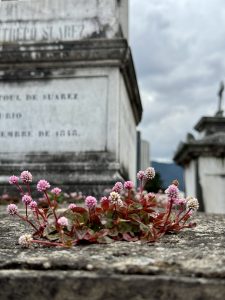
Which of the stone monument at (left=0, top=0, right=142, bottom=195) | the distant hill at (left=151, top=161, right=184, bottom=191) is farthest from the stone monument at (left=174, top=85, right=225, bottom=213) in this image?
the stone monument at (left=0, top=0, right=142, bottom=195)

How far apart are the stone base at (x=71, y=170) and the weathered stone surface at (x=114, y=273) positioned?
464cm

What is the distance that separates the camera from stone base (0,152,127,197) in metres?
6.50

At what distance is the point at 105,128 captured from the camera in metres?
6.89

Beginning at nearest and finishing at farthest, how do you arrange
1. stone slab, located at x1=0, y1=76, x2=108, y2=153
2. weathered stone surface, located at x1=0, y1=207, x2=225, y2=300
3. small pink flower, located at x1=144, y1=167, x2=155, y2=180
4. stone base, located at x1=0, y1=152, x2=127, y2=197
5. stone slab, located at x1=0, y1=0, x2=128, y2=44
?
weathered stone surface, located at x1=0, y1=207, x2=225, y2=300 → small pink flower, located at x1=144, y1=167, x2=155, y2=180 → stone base, located at x1=0, y1=152, x2=127, y2=197 → stone slab, located at x1=0, y1=76, x2=108, y2=153 → stone slab, located at x1=0, y1=0, x2=128, y2=44

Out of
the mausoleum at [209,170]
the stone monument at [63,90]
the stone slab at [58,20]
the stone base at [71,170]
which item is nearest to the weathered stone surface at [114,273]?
the stone base at [71,170]

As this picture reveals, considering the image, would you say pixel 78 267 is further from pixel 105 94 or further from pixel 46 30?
pixel 46 30

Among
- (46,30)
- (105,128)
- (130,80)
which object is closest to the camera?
(105,128)

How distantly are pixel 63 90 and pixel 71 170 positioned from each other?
1.23 meters

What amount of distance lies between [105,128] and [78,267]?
5.44 m

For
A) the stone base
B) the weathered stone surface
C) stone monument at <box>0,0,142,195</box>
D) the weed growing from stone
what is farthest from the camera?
stone monument at <box>0,0,142,195</box>

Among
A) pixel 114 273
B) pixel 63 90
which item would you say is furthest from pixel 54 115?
pixel 114 273

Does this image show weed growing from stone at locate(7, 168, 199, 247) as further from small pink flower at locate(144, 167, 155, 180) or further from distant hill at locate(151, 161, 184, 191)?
distant hill at locate(151, 161, 184, 191)

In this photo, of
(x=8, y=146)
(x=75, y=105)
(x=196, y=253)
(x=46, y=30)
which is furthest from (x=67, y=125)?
(x=196, y=253)

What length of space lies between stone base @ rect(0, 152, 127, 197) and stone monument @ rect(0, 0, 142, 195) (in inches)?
0.5
